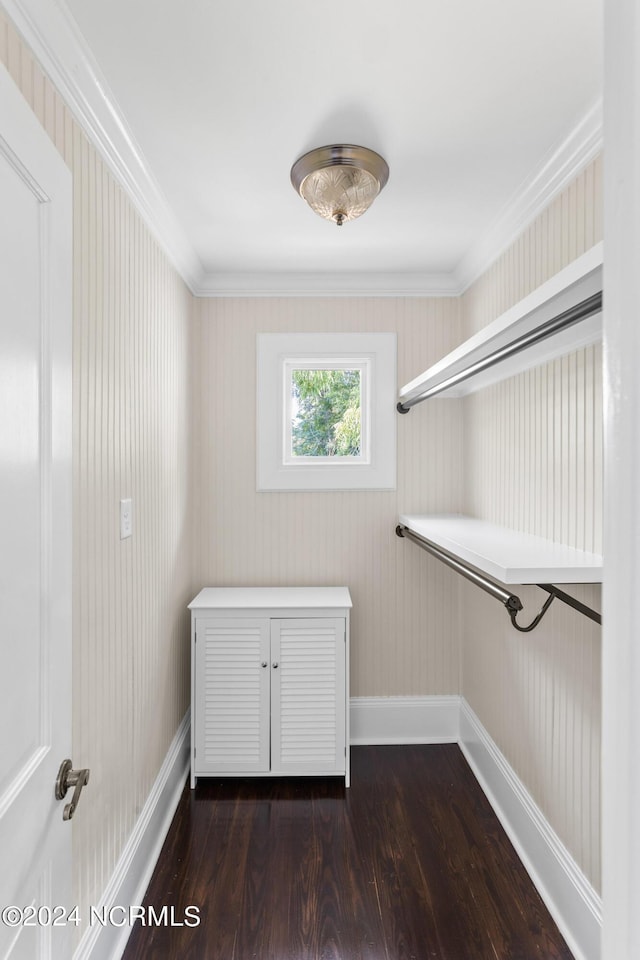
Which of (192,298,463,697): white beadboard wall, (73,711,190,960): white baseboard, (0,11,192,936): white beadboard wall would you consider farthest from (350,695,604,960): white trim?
(0,11,192,936): white beadboard wall

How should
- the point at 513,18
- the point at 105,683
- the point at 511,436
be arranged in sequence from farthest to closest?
the point at 511,436 < the point at 105,683 < the point at 513,18

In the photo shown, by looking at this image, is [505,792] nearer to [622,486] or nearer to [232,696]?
[232,696]

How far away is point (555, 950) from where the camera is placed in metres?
1.60

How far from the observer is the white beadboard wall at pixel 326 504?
286cm

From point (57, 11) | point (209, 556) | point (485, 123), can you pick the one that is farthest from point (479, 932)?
point (57, 11)

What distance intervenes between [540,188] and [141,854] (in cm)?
258

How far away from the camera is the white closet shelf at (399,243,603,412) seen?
3.44ft

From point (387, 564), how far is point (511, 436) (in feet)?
3.22

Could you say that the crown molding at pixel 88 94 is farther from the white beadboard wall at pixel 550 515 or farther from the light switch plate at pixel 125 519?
the white beadboard wall at pixel 550 515

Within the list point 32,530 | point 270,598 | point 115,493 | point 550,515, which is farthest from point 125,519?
point 550,515

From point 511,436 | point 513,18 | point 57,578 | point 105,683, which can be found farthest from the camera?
point 511,436

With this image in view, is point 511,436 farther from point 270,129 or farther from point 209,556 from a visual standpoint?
point 209,556

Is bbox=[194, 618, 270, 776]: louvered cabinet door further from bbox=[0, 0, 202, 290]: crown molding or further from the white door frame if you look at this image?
the white door frame

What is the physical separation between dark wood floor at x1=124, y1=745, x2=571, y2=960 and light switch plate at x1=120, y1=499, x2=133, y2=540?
1181 mm
